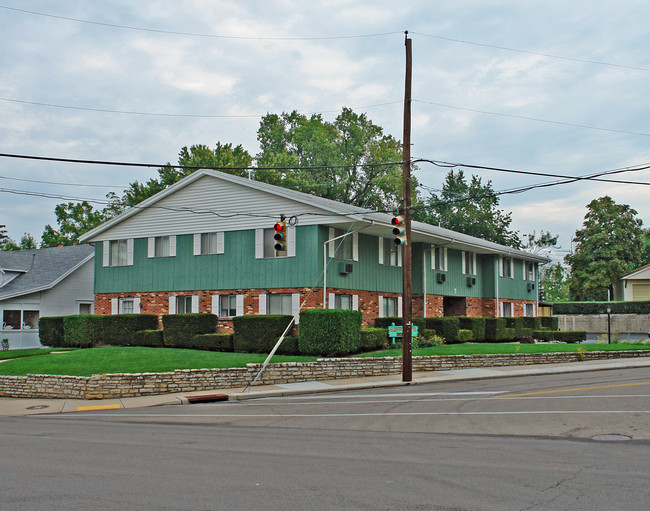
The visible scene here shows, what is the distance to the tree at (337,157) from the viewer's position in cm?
5975

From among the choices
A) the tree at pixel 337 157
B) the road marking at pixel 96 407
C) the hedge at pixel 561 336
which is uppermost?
the tree at pixel 337 157

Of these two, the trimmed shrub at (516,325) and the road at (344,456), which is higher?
the trimmed shrub at (516,325)

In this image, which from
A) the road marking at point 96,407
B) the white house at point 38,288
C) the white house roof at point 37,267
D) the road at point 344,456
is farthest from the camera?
the white house roof at point 37,267

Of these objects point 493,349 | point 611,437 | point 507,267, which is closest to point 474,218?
point 507,267

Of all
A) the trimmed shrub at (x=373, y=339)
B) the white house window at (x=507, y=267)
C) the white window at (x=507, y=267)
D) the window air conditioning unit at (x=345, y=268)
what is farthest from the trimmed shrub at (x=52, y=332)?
the white house window at (x=507, y=267)

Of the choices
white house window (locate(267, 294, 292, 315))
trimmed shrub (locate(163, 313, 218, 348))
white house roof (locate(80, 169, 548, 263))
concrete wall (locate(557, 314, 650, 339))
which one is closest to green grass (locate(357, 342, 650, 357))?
white house window (locate(267, 294, 292, 315))

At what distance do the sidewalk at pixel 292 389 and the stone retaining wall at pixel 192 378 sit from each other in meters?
0.36

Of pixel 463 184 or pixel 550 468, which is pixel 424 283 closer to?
pixel 550 468

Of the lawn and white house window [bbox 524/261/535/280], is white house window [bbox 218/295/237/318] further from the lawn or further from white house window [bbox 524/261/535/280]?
white house window [bbox 524/261/535/280]

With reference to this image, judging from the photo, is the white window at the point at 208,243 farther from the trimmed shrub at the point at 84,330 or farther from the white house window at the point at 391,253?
the white house window at the point at 391,253

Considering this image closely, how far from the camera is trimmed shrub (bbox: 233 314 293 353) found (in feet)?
85.3

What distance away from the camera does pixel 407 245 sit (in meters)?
22.7

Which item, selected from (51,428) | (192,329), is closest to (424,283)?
(192,329)

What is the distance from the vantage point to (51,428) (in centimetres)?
1381
